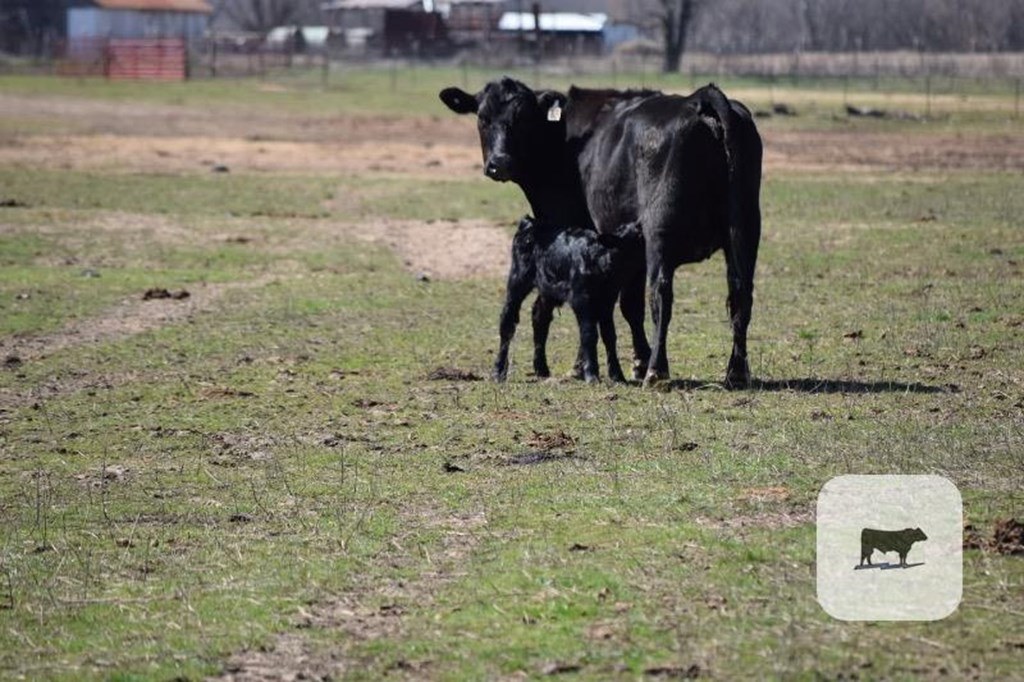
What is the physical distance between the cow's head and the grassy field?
1.63m

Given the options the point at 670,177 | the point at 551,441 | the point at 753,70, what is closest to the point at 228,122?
the point at 753,70

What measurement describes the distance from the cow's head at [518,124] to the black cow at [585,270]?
30.1 inches

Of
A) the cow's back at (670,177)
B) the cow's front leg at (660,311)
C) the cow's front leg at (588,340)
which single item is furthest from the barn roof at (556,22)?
the cow's front leg at (660,311)

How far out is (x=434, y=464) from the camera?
10.1 meters

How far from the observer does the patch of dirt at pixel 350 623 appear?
6629mm

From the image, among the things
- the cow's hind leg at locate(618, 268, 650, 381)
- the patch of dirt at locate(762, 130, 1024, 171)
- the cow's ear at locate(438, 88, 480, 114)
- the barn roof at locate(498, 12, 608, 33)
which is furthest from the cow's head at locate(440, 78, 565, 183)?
the barn roof at locate(498, 12, 608, 33)

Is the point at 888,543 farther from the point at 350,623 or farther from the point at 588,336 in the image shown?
the point at 588,336

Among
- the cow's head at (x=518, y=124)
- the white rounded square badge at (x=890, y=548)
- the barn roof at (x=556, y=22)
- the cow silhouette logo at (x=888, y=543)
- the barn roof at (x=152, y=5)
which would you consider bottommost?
the white rounded square badge at (x=890, y=548)

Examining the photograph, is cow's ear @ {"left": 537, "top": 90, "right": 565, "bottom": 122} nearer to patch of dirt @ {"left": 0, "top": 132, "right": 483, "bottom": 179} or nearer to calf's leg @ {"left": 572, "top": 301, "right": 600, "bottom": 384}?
calf's leg @ {"left": 572, "top": 301, "right": 600, "bottom": 384}

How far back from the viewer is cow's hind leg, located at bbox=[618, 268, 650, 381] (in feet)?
43.0

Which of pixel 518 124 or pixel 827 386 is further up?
pixel 518 124

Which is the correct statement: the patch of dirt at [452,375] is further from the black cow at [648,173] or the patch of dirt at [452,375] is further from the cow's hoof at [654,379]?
the cow's hoof at [654,379]

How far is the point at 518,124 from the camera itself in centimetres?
1345

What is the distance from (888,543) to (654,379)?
481 cm
